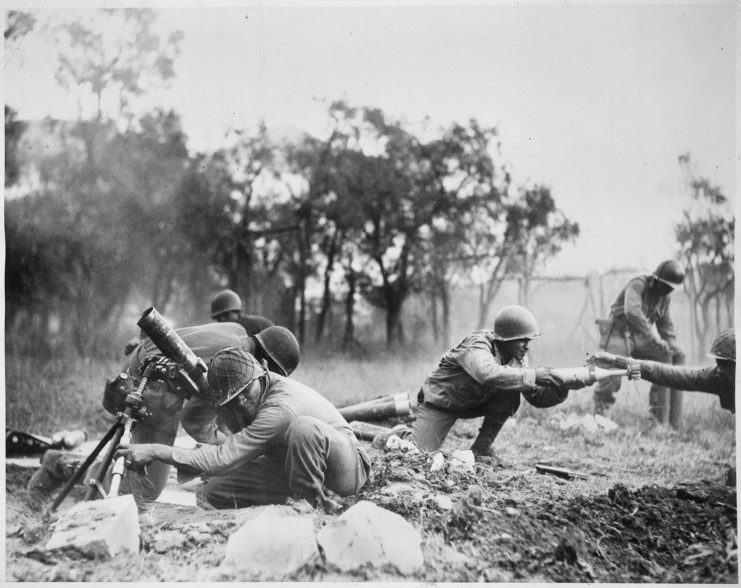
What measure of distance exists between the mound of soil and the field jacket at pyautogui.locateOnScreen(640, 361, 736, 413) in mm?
623

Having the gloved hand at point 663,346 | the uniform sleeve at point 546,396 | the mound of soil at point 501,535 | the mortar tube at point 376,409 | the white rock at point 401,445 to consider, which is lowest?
the mound of soil at point 501,535

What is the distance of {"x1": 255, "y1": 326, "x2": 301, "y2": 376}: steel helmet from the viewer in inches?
213

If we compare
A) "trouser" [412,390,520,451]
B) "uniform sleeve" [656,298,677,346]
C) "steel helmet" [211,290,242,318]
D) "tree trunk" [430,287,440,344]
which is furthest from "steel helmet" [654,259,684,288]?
"steel helmet" [211,290,242,318]

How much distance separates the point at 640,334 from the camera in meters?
5.96

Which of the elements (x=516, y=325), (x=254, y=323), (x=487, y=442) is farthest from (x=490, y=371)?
(x=254, y=323)

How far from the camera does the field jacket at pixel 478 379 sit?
5.68 m

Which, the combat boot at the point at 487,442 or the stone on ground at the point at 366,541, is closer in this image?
the stone on ground at the point at 366,541

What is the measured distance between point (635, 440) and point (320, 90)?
3.56 m

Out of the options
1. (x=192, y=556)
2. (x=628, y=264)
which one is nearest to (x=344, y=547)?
(x=192, y=556)

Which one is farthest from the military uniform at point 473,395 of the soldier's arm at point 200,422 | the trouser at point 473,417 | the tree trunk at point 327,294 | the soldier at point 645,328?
the soldier's arm at point 200,422

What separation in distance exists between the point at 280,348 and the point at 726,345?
10.4 ft

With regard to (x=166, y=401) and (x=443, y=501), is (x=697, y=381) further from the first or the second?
(x=166, y=401)

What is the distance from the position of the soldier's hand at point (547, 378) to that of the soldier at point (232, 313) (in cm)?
207

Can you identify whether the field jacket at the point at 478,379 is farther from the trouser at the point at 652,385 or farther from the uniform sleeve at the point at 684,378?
the uniform sleeve at the point at 684,378
